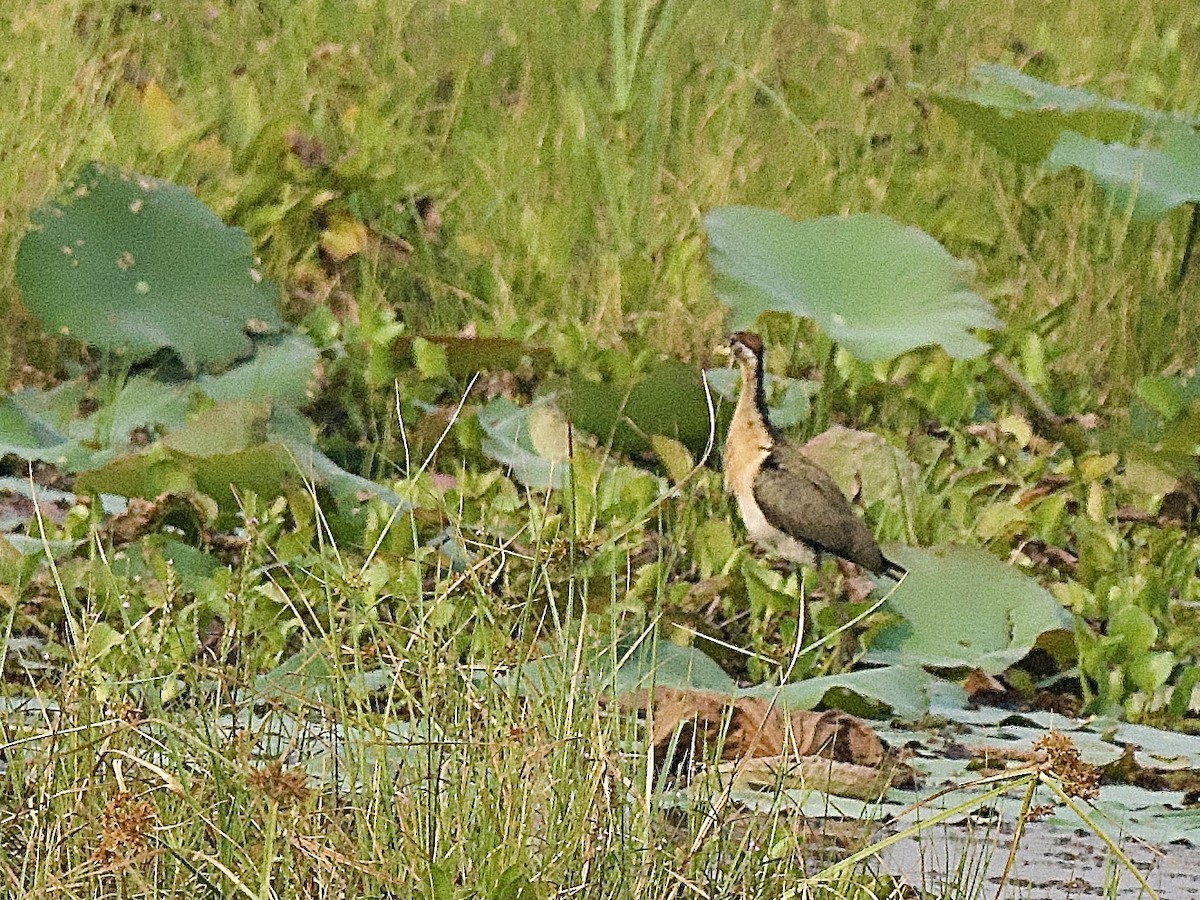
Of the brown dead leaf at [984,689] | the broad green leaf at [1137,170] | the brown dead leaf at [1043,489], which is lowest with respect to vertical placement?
the brown dead leaf at [1043,489]

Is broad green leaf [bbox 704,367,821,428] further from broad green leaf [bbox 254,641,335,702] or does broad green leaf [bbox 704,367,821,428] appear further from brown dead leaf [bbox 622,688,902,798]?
broad green leaf [bbox 254,641,335,702]

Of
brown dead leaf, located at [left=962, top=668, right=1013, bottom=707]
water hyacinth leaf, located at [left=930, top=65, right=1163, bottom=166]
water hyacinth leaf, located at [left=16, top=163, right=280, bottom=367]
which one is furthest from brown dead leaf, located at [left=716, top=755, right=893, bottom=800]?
water hyacinth leaf, located at [left=930, top=65, right=1163, bottom=166]

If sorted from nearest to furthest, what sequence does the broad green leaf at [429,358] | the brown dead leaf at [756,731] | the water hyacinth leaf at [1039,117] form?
the brown dead leaf at [756,731] < the broad green leaf at [429,358] < the water hyacinth leaf at [1039,117]

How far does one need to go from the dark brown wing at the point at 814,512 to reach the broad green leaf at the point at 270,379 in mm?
1042

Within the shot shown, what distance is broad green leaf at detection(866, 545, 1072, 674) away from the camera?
3516 millimetres

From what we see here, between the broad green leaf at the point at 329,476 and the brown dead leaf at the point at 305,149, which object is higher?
the brown dead leaf at the point at 305,149

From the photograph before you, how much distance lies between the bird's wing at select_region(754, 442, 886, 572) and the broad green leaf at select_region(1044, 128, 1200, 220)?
118 cm

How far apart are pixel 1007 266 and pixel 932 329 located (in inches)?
55.3

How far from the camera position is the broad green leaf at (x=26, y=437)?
3.98 metres

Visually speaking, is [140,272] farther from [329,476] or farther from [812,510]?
[812,510]

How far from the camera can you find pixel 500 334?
4.95m

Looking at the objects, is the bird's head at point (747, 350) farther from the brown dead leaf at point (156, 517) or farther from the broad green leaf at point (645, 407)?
the brown dead leaf at point (156, 517)

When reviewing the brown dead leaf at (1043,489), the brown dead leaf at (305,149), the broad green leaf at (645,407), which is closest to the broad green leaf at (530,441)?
the broad green leaf at (645,407)

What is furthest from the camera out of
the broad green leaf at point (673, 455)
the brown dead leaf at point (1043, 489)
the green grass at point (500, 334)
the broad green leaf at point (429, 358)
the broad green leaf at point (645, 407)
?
the broad green leaf at point (429, 358)
